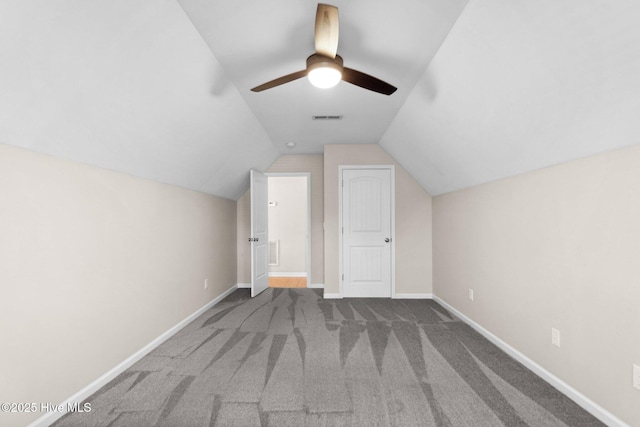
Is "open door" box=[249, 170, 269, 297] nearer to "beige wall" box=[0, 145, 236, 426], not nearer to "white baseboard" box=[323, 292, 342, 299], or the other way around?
"white baseboard" box=[323, 292, 342, 299]

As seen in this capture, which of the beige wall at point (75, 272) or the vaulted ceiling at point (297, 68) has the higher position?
the vaulted ceiling at point (297, 68)

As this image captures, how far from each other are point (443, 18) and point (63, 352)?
314 cm

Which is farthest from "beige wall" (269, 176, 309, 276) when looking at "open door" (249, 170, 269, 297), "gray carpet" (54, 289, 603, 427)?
"gray carpet" (54, 289, 603, 427)

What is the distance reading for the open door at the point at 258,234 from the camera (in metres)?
4.42

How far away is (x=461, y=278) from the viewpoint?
138 inches

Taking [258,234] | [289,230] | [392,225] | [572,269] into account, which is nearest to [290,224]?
[289,230]

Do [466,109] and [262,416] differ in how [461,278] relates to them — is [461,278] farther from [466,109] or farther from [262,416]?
[262,416]

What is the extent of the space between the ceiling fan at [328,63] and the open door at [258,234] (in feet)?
8.88

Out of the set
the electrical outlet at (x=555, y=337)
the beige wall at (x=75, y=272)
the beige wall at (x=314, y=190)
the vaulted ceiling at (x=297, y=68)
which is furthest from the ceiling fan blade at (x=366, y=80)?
the beige wall at (x=314, y=190)

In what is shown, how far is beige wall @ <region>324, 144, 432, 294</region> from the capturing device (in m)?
4.47

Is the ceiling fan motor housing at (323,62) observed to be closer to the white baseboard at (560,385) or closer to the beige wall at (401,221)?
the white baseboard at (560,385)

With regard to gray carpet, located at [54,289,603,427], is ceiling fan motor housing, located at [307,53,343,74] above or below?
above

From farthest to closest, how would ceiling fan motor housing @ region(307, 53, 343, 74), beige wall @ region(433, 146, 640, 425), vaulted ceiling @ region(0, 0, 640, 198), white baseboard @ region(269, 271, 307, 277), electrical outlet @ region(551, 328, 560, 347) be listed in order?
white baseboard @ region(269, 271, 307, 277), electrical outlet @ region(551, 328, 560, 347), ceiling fan motor housing @ region(307, 53, 343, 74), beige wall @ region(433, 146, 640, 425), vaulted ceiling @ region(0, 0, 640, 198)

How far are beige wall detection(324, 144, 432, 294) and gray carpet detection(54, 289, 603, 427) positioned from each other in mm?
1116
